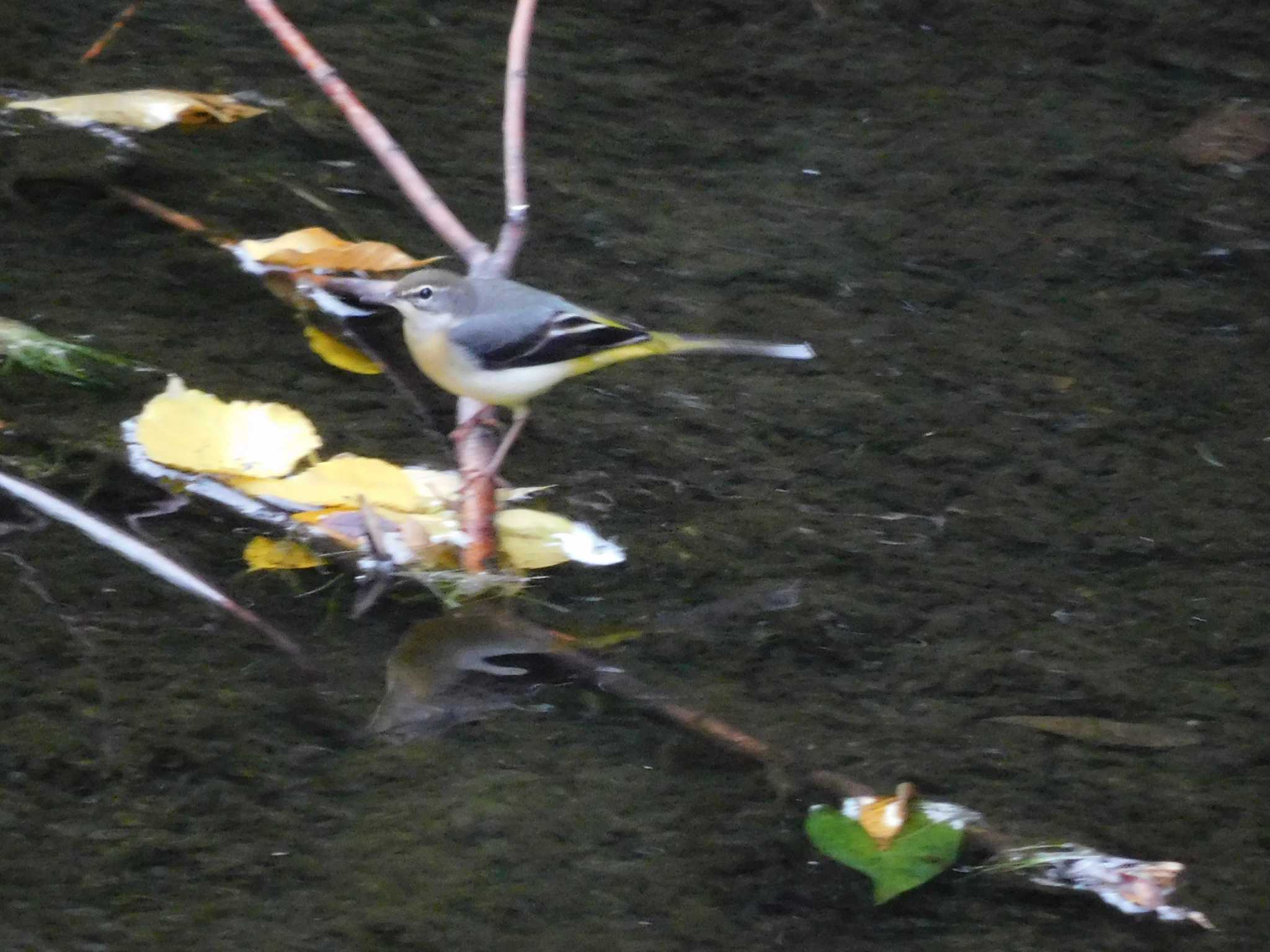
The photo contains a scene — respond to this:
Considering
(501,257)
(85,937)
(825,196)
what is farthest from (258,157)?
(85,937)

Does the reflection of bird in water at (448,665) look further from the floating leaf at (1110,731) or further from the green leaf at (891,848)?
the floating leaf at (1110,731)

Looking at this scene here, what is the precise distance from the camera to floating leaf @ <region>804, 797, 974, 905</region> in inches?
75.2

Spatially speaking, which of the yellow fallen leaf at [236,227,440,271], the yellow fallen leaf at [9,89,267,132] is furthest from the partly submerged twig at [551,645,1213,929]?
the yellow fallen leaf at [9,89,267,132]

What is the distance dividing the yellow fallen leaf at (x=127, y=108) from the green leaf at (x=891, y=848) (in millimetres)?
2388

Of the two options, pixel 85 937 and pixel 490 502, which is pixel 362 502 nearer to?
pixel 490 502

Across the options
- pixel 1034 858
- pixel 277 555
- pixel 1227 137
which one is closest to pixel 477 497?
pixel 277 555

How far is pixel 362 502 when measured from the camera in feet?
8.14

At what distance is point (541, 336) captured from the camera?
9.31ft

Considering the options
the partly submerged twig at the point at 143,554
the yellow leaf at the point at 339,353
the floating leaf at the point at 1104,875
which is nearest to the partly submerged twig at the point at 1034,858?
the floating leaf at the point at 1104,875

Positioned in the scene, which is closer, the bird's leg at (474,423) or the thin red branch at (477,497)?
the thin red branch at (477,497)

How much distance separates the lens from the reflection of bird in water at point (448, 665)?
7.01 ft

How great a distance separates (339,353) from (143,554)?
0.80m

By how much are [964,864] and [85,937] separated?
113cm

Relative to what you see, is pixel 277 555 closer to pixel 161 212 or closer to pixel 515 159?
pixel 515 159
